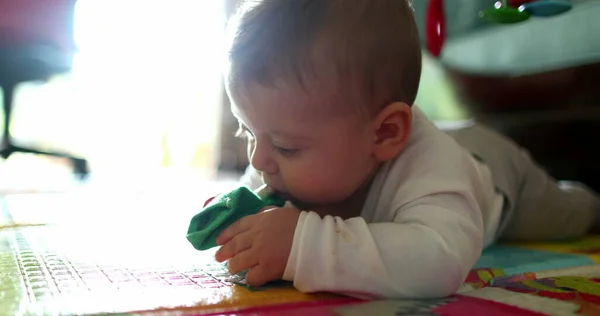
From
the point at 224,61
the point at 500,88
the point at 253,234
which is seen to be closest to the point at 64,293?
the point at 253,234

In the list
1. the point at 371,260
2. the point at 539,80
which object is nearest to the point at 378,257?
the point at 371,260

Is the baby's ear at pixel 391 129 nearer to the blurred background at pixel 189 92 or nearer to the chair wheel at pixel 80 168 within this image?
the blurred background at pixel 189 92

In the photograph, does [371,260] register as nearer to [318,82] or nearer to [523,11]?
[318,82]

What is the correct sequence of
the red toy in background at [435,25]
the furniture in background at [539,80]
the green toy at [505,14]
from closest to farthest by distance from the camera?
1. the green toy at [505,14]
2. the red toy in background at [435,25]
3. the furniture in background at [539,80]

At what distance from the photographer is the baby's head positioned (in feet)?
1.95

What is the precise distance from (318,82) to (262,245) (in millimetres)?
169

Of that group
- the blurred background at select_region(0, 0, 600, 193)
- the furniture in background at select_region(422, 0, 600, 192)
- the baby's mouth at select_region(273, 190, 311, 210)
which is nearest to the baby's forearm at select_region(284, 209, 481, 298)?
the baby's mouth at select_region(273, 190, 311, 210)

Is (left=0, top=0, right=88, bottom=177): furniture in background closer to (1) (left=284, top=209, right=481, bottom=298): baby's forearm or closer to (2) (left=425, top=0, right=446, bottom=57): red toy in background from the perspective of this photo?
(2) (left=425, top=0, right=446, bottom=57): red toy in background

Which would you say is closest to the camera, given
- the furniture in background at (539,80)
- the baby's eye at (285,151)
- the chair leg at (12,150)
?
the baby's eye at (285,151)

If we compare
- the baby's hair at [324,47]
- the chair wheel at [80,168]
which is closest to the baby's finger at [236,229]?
the baby's hair at [324,47]

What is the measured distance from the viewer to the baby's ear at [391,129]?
64 centimetres

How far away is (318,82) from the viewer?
1.95 ft

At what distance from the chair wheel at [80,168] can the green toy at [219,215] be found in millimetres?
1716

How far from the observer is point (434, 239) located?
0.57 meters
